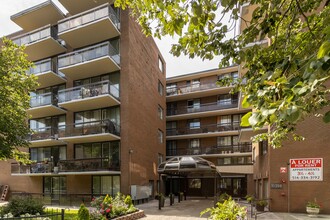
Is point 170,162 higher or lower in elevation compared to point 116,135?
lower

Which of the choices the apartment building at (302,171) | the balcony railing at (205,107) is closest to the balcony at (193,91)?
the balcony railing at (205,107)

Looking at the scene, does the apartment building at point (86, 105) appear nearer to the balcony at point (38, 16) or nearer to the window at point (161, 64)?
the balcony at point (38, 16)

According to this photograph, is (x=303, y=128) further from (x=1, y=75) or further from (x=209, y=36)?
(x=1, y=75)

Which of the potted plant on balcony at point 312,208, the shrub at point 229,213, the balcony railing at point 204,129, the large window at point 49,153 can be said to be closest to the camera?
the shrub at point 229,213

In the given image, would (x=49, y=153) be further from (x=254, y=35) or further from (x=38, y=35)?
(x=254, y=35)

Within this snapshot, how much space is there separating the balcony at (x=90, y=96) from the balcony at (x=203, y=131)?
14.2 m

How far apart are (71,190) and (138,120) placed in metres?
8.11

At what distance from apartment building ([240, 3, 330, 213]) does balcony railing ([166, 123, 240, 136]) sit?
1522 centimetres

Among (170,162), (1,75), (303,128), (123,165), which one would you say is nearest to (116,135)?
(123,165)

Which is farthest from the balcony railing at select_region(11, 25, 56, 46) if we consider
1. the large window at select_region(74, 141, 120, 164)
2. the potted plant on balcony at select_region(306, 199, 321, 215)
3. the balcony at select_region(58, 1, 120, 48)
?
the potted plant on balcony at select_region(306, 199, 321, 215)

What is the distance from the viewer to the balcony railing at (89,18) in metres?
20.8

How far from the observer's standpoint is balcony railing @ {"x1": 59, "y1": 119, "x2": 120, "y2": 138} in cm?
2070

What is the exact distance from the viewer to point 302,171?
1548cm

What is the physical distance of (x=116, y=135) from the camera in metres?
21.1
